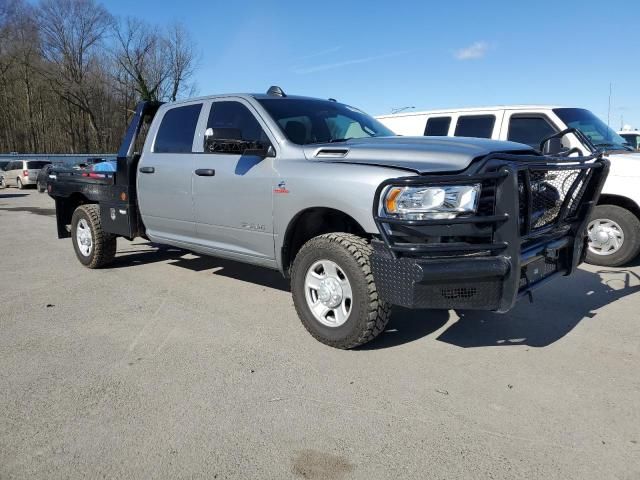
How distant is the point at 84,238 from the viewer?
21.1 ft

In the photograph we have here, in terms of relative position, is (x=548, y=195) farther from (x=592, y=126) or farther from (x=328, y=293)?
(x=592, y=126)

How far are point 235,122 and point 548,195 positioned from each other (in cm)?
273

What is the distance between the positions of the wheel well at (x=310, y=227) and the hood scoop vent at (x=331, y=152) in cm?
42

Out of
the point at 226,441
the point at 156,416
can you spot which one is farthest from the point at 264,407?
the point at 156,416

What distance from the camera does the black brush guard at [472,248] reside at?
2.91 m

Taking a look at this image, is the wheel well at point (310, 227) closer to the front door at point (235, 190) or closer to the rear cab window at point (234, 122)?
the front door at point (235, 190)

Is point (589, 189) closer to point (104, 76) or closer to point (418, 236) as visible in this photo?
point (418, 236)

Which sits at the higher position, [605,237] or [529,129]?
[529,129]

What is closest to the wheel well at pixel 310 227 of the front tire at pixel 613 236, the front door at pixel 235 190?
the front door at pixel 235 190

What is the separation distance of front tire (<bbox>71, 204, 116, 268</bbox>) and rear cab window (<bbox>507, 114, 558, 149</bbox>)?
18.3 ft

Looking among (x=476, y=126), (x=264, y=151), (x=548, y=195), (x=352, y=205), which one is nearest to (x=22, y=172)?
(x=476, y=126)

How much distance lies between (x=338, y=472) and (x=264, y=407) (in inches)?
28.4

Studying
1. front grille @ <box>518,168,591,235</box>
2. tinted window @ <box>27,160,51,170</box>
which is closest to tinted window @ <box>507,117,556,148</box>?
front grille @ <box>518,168,591,235</box>

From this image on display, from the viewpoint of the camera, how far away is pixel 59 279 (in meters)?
5.90
